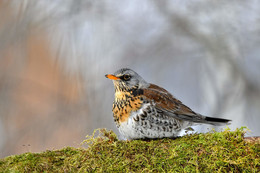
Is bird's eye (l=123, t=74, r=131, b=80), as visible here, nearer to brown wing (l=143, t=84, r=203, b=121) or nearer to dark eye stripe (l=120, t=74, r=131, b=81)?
dark eye stripe (l=120, t=74, r=131, b=81)

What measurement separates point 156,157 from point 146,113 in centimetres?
81

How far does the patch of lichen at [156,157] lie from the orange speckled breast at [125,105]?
2.00 feet

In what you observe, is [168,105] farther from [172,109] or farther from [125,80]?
[125,80]

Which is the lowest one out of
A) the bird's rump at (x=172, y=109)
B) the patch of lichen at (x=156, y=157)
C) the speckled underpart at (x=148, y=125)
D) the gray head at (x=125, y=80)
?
the patch of lichen at (x=156, y=157)

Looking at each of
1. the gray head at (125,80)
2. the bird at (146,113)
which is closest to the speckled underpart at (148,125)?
the bird at (146,113)

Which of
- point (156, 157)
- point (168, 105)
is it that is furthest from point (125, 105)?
A: point (156, 157)

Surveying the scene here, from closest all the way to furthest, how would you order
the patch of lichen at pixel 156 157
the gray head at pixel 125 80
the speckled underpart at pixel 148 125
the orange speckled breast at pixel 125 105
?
the patch of lichen at pixel 156 157 < the speckled underpart at pixel 148 125 < the orange speckled breast at pixel 125 105 < the gray head at pixel 125 80

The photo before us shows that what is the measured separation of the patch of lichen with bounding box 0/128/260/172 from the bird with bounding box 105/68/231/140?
490mm

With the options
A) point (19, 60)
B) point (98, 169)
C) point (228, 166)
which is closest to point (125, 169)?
point (98, 169)

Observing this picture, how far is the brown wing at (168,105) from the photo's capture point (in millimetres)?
2875

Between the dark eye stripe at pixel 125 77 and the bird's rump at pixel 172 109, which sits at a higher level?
the dark eye stripe at pixel 125 77

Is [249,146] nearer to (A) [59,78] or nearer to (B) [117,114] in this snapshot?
(B) [117,114]

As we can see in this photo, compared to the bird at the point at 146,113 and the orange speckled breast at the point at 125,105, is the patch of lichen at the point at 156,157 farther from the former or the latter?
the orange speckled breast at the point at 125,105

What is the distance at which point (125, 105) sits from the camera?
111 inches
